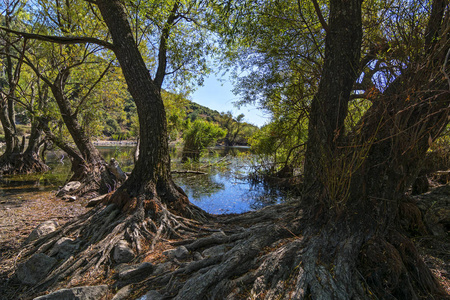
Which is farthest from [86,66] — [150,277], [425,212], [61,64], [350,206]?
[425,212]

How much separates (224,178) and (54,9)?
10854 mm

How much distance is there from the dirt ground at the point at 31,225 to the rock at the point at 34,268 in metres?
0.18

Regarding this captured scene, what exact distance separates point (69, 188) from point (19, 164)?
6.27 metres

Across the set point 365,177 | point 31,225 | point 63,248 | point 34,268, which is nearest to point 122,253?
point 63,248

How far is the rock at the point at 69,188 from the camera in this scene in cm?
823

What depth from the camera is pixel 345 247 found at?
262 cm

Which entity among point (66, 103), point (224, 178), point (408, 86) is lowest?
point (224, 178)

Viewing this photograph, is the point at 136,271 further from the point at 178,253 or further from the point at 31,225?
the point at 31,225

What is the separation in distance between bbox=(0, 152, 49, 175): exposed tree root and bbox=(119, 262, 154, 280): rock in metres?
12.7

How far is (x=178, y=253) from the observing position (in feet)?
11.6

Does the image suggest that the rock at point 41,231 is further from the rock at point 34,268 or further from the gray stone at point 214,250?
the gray stone at point 214,250

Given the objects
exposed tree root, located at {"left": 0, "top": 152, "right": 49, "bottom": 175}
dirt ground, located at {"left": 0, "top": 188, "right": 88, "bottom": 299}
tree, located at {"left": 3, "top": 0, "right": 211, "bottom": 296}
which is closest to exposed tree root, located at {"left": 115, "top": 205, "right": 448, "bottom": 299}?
tree, located at {"left": 3, "top": 0, "right": 211, "bottom": 296}

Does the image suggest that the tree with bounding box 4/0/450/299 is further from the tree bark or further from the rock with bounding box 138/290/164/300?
the tree bark

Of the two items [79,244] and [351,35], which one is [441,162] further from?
[79,244]
